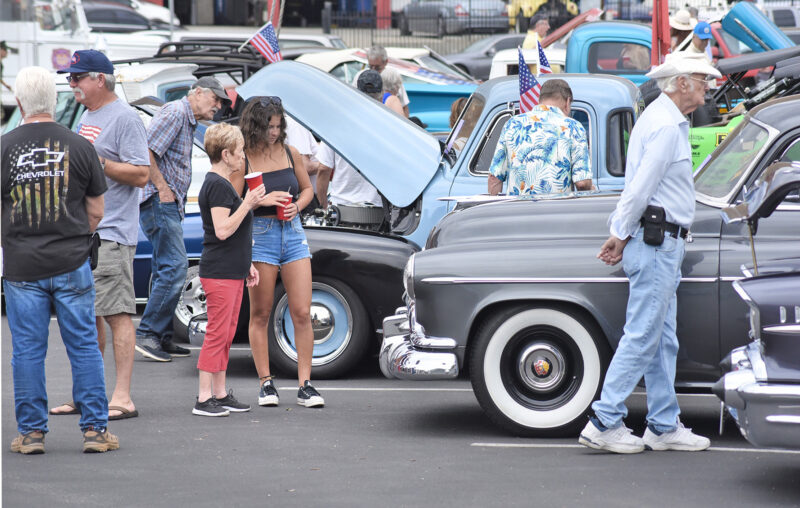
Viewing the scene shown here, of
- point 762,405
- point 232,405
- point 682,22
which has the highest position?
point 682,22

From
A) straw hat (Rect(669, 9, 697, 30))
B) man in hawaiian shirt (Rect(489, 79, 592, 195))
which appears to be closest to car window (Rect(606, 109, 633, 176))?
man in hawaiian shirt (Rect(489, 79, 592, 195))

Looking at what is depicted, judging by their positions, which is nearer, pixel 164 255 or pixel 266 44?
pixel 164 255

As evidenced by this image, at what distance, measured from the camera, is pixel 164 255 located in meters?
8.31

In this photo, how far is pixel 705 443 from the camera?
595cm

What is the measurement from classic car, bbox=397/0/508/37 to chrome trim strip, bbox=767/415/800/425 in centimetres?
2912

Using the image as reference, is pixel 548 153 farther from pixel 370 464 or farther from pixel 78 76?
pixel 78 76

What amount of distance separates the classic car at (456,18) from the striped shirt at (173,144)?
25768mm

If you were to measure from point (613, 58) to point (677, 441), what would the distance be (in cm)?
1083

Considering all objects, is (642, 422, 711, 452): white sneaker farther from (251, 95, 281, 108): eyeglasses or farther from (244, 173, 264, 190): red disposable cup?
(251, 95, 281, 108): eyeglasses

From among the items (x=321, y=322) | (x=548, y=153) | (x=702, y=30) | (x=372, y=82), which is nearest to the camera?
(x=548, y=153)

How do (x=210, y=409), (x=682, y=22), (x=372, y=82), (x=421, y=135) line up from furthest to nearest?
(x=682, y=22)
(x=372, y=82)
(x=421, y=135)
(x=210, y=409)

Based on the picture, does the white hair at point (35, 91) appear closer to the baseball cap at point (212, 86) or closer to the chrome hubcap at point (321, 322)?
the baseball cap at point (212, 86)

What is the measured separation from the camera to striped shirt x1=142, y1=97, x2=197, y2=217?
8.16 m

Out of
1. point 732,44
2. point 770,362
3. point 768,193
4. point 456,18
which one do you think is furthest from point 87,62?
point 456,18
